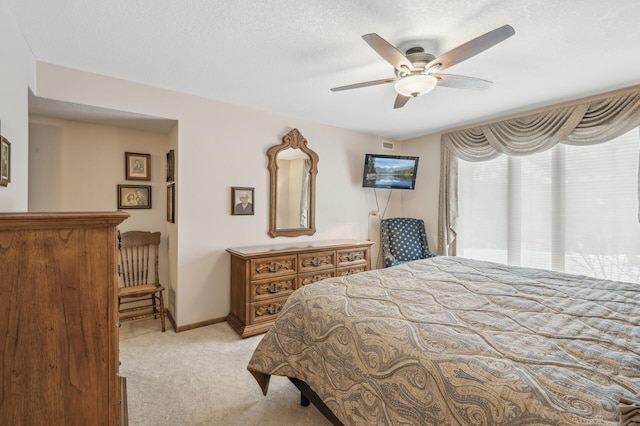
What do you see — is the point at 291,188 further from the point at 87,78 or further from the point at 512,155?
the point at 512,155

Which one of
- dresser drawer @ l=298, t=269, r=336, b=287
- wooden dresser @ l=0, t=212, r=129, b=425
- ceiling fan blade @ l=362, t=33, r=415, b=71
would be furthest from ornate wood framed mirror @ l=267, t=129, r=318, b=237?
wooden dresser @ l=0, t=212, r=129, b=425

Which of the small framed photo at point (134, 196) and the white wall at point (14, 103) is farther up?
the white wall at point (14, 103)

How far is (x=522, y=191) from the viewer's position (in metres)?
3.45

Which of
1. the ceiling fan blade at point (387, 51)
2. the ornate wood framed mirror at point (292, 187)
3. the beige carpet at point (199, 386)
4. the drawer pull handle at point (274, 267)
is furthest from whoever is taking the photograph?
the ornate wood framed mirror at point (292, 187)

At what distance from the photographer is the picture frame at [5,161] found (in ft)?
4.76

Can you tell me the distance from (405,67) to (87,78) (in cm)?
270

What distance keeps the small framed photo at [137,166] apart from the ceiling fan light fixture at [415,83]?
9.75 ft

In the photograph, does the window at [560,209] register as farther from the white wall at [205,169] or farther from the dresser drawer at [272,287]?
the dresser drawer at [272,287]

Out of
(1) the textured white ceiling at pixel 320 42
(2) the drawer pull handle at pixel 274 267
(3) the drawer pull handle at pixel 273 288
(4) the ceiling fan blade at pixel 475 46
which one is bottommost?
(3) the drawer pull handle at pixel 273 288

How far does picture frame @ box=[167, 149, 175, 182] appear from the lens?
306 centimetres

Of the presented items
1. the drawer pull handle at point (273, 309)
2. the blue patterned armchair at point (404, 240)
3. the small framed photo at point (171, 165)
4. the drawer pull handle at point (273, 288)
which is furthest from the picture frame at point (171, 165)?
the blue patterned armchair at point (404, 240)

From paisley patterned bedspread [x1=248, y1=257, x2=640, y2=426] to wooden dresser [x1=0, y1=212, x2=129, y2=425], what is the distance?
0.92m

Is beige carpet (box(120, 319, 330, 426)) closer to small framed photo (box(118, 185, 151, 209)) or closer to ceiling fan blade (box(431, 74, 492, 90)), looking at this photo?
small framed photo (box(118, 185, 151, 209))

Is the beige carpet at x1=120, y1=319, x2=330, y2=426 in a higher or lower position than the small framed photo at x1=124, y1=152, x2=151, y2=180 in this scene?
lower
